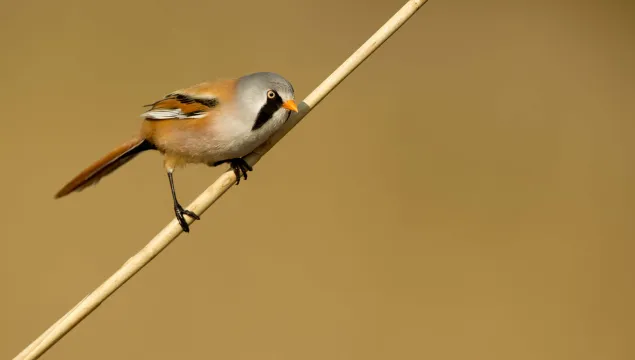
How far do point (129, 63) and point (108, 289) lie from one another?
3.38 meters

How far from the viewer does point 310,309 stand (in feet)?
13.8

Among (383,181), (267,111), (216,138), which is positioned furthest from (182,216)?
(383,181)

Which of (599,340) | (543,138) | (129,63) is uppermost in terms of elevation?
(129,63)

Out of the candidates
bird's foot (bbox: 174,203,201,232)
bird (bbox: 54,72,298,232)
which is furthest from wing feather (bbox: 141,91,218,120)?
bird's foot (bbox: 174,203,201,232)

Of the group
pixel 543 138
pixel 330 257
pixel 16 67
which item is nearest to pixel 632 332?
pixel 543 138

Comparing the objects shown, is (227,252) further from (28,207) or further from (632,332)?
(632,332)

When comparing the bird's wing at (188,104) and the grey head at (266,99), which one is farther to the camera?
the bird's wing at (188,104)

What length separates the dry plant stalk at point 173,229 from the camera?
1.67 meters

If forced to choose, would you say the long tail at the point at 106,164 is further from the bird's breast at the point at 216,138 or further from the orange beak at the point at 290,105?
the orange beak at the point at 290,105

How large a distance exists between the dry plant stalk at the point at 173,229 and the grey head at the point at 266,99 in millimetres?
39

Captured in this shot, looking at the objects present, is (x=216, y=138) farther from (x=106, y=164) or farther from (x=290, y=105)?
(x=106, y=164)

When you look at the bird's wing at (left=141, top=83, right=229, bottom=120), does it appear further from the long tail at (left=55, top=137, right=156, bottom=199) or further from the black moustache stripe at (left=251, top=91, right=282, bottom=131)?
the black moustache stripe at (left=251, top=91, right=282, bottom=131)

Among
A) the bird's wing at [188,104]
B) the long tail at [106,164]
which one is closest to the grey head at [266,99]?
the bird's wing at [188,104]

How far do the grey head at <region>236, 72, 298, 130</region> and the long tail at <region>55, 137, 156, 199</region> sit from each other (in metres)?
0.50
